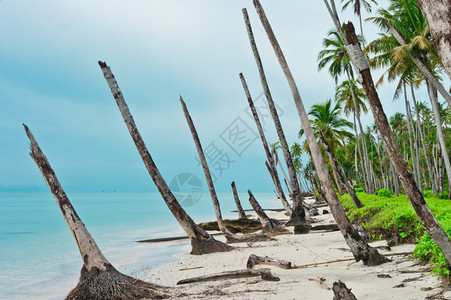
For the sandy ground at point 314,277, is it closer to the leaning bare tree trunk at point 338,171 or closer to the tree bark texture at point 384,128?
the tree bark texture at point 384,128

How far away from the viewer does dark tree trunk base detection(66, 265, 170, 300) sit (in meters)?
5.86

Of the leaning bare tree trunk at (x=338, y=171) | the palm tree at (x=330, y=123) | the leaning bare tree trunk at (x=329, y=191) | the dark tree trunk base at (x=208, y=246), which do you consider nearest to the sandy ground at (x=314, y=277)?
the leaning bare tree trunk at (x=329, y=191)

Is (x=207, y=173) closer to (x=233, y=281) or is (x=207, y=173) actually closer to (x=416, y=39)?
(x=233, y=281)

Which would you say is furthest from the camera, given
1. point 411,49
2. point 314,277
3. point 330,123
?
point 330,123

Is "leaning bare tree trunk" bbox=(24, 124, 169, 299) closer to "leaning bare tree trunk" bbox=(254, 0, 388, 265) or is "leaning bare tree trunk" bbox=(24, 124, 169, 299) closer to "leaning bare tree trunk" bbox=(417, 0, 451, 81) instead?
"leaning bare tree trunk" bbox=(254, 0, 388, 265)

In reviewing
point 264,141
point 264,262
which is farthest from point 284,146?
point 264,262

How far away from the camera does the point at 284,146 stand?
53.3 feet

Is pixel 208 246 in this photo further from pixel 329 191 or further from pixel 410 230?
pixel 410 230

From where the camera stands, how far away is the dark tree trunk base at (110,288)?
5855mm

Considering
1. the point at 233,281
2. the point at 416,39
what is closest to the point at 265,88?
the point at 416,39

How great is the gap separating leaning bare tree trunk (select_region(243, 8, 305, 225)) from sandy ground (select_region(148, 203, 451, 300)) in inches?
229

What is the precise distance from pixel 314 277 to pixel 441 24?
15.8 ft

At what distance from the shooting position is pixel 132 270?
10.5 m

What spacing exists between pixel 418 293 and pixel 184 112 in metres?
11.4
